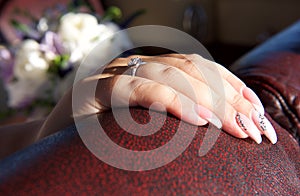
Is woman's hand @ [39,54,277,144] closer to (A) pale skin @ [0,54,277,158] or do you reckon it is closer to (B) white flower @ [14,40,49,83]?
(A) pale skin @ [0,54,277,158]

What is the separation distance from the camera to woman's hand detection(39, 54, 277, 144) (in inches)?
15.4

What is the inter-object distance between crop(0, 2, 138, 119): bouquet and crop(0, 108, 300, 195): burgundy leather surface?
62 cm

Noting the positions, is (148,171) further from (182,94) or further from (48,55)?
(48,55)

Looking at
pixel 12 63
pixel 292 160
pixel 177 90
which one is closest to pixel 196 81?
pixel 177 90

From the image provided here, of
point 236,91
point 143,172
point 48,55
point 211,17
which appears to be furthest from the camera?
point 211,17

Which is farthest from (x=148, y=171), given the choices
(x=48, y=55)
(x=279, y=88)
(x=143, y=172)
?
(x=48, y=55)

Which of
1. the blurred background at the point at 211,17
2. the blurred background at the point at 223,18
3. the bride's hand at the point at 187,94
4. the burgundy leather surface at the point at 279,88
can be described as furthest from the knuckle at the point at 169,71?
the blurred background at the point at 223,18

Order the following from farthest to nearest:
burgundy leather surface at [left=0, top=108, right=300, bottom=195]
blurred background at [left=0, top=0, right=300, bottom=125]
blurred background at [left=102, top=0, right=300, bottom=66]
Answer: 1. blurred background at [left=102, top=0, right=300, bottom=66]
2. blurred background at [left=0, top=0, right=300, bottom=125]
3. burgundy leather surface at [left=0, top=108, right=300, bottom=195]

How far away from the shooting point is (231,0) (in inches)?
117

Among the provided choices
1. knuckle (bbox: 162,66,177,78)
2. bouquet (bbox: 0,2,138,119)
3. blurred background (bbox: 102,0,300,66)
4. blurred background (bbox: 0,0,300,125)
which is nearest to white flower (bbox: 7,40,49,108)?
bouquet (bbox: 0,2,138,119)

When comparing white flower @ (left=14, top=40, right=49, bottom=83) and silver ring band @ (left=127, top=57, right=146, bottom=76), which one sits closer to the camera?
silver ring band @ (left=127, top=57, right=146, bottom=76)

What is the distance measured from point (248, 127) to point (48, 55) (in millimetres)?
680

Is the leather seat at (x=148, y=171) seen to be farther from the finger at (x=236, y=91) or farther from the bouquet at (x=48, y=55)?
the bouquet at (x=48, y=55)

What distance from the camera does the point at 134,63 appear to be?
17.7 inches
